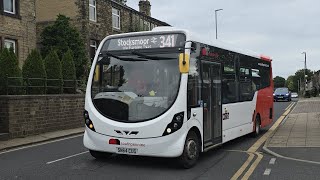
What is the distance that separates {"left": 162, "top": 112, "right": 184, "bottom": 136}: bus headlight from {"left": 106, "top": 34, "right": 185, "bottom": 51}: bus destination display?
1.59 meters

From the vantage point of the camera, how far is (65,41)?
27688 mm

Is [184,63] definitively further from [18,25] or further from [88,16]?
[88,16]

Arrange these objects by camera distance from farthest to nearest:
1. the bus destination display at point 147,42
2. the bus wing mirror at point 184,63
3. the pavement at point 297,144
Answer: the pavement at point 297,144 < the bus destination display at point 147,42 < the bus wing mirror at point 184,63

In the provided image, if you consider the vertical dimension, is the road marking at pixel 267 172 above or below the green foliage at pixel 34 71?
below

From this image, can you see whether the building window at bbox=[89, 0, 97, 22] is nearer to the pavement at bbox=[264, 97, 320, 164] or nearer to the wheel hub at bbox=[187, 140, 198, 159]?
the pavement at bbox=[264, 97, 320, 164]

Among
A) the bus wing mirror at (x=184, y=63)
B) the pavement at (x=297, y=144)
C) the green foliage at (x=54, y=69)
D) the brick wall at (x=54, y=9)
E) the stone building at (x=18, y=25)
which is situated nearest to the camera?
the bus wing mirror at (x=184, y=63)

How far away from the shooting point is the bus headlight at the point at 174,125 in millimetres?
8719

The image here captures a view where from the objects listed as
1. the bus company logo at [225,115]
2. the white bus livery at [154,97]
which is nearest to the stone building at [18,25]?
the white bus livery at [154,97]

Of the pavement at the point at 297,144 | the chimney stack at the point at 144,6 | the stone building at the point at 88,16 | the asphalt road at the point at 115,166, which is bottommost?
the asphalt road at the point at 115,166

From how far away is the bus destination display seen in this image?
941 cm

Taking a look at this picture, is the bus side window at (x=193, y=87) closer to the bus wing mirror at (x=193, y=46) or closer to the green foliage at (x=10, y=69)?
the bus wing mirror at (x=193, y=46)

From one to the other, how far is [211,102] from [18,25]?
1638 cm

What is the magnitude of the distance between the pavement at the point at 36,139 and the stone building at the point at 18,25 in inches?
298

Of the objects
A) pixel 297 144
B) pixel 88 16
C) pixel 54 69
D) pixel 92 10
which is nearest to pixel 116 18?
pixel 92 10
